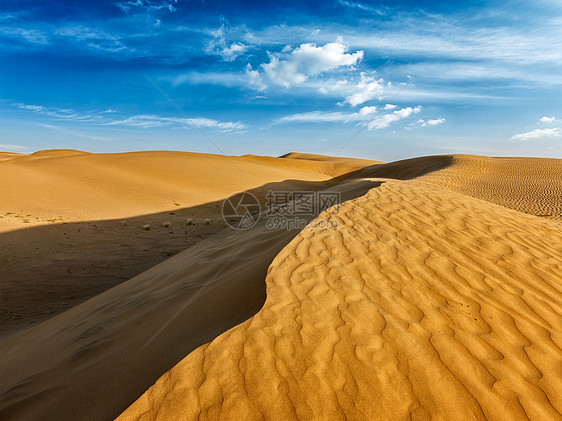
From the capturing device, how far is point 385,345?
2.32m

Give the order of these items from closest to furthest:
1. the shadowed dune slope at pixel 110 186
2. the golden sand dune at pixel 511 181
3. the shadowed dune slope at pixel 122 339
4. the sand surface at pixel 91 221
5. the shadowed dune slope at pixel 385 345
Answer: the shadowed dune slope at pixel 385 345
the shadowed dune slope at pixel 122 339
the sand surface at pixel 91 221
the shadowed dune slope at pixel 110 186
the golden sand dune at pixel 511 181

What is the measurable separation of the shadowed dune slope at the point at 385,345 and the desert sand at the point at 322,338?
0.04 feet

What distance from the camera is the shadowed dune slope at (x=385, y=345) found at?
1934mm

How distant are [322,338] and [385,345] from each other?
50 cm

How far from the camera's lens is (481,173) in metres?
22.0

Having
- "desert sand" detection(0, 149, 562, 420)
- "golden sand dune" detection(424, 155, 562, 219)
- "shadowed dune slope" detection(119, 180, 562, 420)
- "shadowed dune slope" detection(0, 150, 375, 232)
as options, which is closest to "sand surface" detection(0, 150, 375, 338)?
"shadowed dune slope" detection(0, 150, 375, 232)

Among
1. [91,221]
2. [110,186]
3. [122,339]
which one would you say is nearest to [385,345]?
[122,339]

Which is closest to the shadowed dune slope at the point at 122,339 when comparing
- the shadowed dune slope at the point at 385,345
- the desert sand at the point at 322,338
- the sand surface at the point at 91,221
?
the desert sand at the point at 322,338

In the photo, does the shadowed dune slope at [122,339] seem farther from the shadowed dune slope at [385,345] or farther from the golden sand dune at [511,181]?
the golden sand dune at [511,181]

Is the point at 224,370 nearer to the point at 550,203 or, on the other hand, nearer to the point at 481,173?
the point at 550,203

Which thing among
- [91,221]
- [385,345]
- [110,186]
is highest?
[110,186]

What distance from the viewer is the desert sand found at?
6.48 ft

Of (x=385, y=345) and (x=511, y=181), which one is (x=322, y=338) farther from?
(x=511, y=181)

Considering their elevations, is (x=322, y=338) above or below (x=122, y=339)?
above
